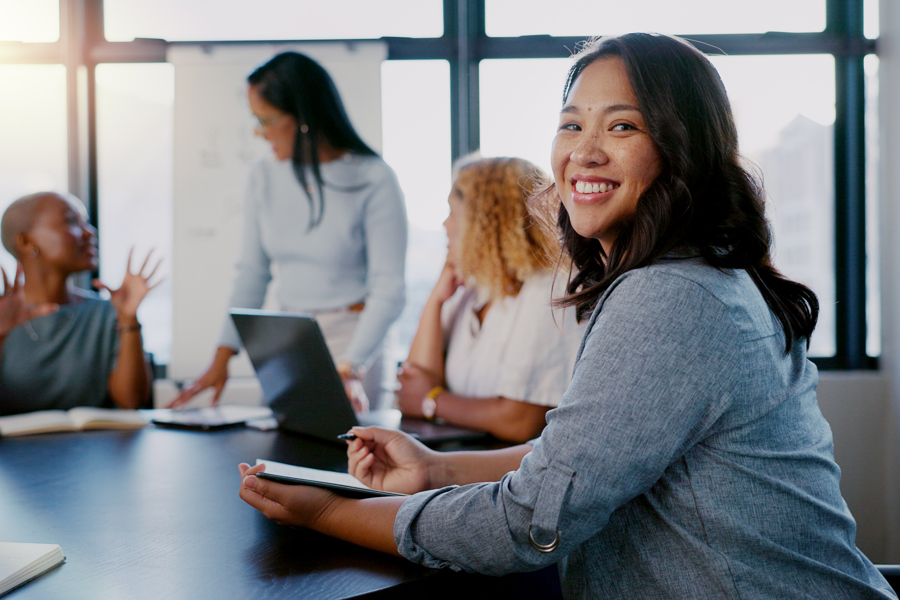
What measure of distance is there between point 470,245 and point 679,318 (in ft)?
3.95

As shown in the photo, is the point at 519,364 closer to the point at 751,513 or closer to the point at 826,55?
the point at 751,513

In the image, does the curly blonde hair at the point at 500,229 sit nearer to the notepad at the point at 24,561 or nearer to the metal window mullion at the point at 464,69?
the notepad at the point at 24,561

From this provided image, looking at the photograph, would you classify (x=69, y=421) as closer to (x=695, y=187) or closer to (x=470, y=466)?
(x=470, y=466)

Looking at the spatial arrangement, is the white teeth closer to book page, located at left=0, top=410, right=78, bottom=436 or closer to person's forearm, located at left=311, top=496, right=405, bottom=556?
person's forearm, located at left=311, top=496, right=405, bottom=556

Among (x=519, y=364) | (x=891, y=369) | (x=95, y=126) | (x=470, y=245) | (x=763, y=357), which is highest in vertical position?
(x=95, y=126)

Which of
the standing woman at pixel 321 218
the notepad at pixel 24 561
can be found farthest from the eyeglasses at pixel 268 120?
the notepad at pixel 24 561

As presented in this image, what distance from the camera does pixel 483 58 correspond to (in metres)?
3.27

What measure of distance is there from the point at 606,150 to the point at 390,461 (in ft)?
1.97

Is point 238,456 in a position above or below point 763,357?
below

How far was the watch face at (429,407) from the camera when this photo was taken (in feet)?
5.65

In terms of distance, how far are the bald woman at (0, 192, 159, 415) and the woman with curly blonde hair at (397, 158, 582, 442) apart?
0.89 meters

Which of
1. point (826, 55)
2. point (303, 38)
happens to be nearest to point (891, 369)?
point (826, 55)

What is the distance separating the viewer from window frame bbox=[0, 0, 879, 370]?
319cm

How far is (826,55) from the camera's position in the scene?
323cm
